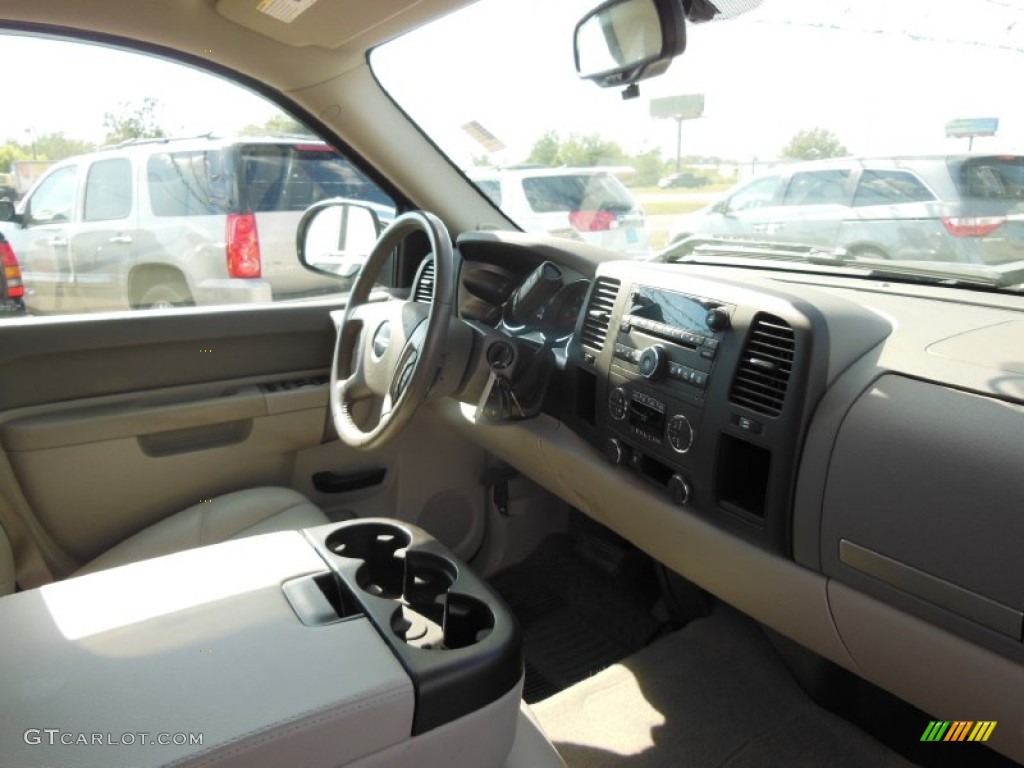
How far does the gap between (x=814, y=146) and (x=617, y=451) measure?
3.79 ft

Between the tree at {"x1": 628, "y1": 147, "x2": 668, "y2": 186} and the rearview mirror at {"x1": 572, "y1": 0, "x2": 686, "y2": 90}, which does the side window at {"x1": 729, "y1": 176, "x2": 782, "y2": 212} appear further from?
the rearview mirror at {"x1": 572, "y1": 0, "x2": 686, "y2": 90}

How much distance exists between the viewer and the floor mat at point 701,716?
6.65 feet

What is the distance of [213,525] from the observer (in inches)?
89.0

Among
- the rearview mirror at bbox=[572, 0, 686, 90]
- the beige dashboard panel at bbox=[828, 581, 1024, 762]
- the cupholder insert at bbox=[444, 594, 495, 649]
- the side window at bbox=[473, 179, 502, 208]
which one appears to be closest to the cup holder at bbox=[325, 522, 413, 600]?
the cupholder insert at bbox=[444, 594, 495, 649]

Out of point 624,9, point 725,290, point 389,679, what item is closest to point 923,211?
point 725,290

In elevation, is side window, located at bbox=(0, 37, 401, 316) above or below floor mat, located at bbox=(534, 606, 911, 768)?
above

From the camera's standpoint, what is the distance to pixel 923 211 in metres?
1.84

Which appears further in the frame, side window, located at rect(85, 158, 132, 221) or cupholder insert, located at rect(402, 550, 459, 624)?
side window, located at rect(85, 158, 132, 221)

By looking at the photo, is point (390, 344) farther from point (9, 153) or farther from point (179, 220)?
point (9, 153)

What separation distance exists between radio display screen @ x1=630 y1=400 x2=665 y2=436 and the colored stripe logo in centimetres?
79

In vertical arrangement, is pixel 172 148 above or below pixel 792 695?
above

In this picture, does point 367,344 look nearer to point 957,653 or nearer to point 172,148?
point 172,148

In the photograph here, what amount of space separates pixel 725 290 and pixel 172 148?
2076 mm

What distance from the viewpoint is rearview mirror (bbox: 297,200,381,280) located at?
2.94 meters
